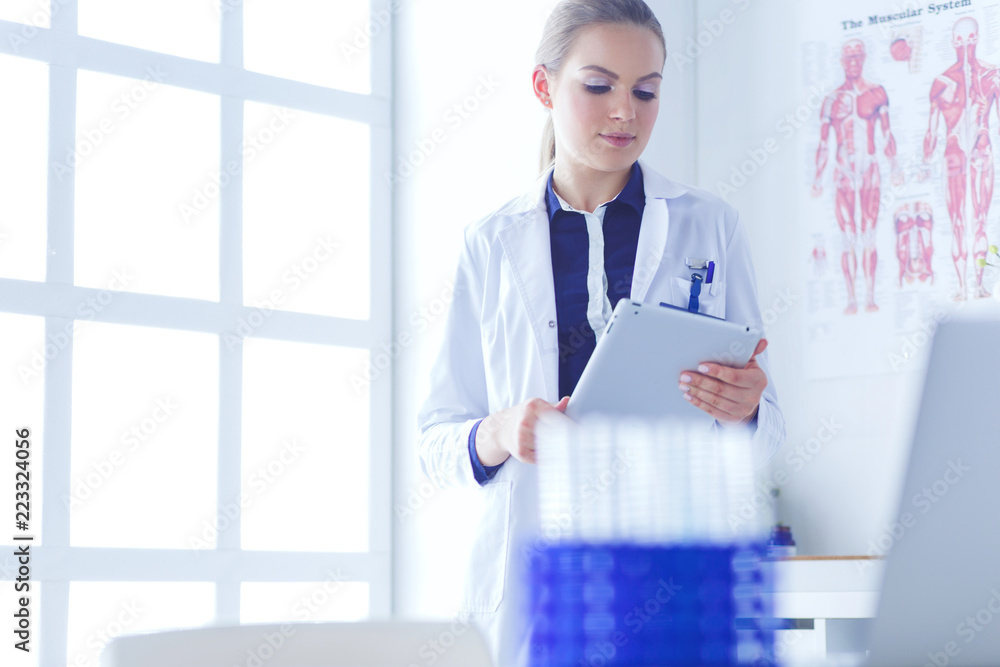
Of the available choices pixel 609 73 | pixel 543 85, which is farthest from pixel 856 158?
pixel 609 73

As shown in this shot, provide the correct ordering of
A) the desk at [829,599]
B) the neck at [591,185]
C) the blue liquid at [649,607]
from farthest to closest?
the desk at [829,599] → the neck at [591,185] → the blue liquid at [649,607]

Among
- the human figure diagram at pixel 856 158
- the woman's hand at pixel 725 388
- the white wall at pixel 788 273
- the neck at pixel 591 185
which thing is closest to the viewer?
the woman's hand at pixel 725 388

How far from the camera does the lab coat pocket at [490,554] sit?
162 cm

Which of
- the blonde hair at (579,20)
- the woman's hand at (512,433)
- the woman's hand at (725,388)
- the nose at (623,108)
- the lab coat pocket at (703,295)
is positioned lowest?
the woman's hand at (512,433)

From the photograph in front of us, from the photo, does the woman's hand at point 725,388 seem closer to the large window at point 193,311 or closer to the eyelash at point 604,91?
the eyelash at point 604,91

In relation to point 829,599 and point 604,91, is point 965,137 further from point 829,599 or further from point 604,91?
point 604,91

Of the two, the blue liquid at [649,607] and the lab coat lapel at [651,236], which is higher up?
the lab coat lapel at [651,236]

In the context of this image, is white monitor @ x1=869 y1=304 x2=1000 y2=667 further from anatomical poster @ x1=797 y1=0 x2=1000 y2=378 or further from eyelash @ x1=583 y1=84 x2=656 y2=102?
anatomical poster @ x1=797 y1=0 x2=1000 y2=378

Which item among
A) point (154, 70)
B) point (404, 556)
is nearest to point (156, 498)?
point (404, 556)

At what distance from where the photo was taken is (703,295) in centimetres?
167

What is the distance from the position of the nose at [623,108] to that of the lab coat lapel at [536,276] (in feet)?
0.73

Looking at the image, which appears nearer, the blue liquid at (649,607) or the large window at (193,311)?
the blue liquid at (649,607)

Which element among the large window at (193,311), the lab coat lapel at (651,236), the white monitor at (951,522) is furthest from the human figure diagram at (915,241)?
the white monitor at (951,522)

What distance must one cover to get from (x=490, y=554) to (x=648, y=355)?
0.54 meters
